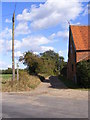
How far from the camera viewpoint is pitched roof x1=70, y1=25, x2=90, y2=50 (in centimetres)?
2541

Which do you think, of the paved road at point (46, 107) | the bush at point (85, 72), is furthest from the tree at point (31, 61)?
the paved road at point (46, 107)

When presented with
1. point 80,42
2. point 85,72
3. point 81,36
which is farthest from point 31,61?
point 85,72

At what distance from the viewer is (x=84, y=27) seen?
29250 millimetres

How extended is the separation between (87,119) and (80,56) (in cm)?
1813

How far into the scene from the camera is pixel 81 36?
2717 centimetres

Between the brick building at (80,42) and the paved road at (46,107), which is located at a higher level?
the brick building at (80,42)

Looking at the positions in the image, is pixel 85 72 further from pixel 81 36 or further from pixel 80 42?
pixel 81 36

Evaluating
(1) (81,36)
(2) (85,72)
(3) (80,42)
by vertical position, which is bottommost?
(2) (85,72)

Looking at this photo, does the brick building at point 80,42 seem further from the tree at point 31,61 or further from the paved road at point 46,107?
the paved road at point 46,107

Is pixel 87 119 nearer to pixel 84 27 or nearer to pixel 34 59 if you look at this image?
pixel 84 27

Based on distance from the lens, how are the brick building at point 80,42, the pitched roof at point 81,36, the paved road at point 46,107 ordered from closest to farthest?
the paved road at point 46,107, the brick building at point 80,42, the pitched roof at point 81,36

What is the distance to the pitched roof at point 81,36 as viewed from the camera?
25406 millimetres

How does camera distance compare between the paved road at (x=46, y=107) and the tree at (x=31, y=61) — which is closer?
the paved road at (x=46, y=107)

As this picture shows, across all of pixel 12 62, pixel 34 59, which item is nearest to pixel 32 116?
pixel 12 62
